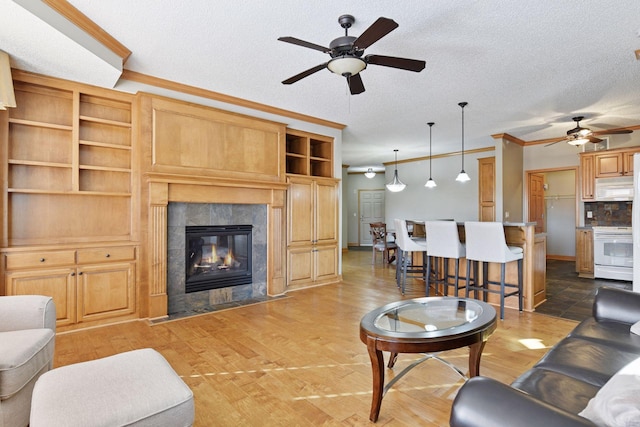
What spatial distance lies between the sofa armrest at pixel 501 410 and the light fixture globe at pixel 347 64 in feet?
7.16

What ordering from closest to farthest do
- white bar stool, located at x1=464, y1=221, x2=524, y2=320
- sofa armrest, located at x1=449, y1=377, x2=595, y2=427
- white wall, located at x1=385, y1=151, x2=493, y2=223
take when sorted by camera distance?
sofa armrest, located at x1=449, y1=377, x2=595, y2=427 → white bar stool, located at x1=464, y1=221, x2=524, y2=320 → white wall, located at x1=385, y1=151, x2=493, y2=223

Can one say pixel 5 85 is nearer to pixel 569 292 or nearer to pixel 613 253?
pixel 569 292

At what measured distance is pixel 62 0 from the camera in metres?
2.36

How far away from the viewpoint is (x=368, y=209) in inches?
427

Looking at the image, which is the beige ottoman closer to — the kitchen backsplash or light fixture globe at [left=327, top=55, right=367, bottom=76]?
light fixture globe at [left=327, top=55, right=367, bottom=76]

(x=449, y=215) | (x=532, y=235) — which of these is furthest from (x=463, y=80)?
(x=449, y=215)

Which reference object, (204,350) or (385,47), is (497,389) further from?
(385,47)

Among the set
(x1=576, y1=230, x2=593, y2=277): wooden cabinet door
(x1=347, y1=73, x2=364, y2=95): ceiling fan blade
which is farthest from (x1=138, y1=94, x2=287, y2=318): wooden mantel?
(x1=576, y1=230, x2=593, y2=277): wooden cabinet door

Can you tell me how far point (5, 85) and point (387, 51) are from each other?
325 cm

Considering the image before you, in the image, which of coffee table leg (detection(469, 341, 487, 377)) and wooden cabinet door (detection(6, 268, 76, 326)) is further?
wooden cabinet door (detection(6, 268, 76, 326))

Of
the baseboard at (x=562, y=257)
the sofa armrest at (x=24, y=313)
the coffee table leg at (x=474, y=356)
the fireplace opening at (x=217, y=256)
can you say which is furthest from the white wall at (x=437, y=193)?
the sofa armrest at (x=24, y=313)

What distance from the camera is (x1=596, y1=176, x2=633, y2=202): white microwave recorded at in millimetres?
5793

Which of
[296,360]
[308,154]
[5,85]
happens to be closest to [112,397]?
[296,360]

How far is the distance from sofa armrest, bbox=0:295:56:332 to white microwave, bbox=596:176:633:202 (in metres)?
7.95
